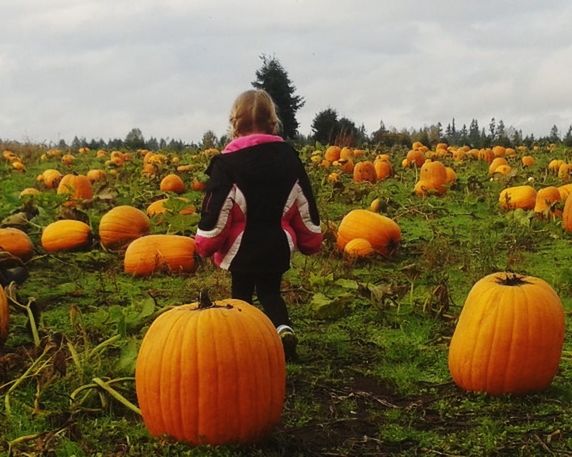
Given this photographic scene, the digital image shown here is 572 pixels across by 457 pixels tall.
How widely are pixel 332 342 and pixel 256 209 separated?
90 centimetres

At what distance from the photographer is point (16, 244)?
661cm

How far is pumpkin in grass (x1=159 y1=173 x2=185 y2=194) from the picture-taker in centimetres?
1106

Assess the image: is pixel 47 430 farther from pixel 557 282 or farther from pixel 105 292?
pixel 557 282

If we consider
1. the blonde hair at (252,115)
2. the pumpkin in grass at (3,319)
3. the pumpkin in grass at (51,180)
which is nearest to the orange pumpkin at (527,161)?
the pumpkin in grass at (51,180)

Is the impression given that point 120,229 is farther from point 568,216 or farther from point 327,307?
point 568,216

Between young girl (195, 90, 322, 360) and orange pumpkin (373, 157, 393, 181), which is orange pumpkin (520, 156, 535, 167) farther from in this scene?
young girl (195, 90, 322, 360)

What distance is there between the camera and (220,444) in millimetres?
3084

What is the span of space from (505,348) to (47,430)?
202 cm

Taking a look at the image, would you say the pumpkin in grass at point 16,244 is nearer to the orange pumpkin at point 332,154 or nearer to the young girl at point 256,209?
the young girl at point 256,209

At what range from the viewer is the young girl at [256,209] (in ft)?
15.0

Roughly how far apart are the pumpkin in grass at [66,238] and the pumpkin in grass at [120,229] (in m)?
0.15

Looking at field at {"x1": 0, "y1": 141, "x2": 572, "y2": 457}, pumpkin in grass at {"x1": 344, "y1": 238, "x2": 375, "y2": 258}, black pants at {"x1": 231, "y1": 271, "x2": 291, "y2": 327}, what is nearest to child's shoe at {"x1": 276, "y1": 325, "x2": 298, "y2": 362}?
field at {"x1": 0, "y1": 141, "x2": 572, "y2": 457}

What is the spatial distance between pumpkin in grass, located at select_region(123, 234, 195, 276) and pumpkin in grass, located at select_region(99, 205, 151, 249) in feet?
2.29

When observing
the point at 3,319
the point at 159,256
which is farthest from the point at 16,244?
the point at 3,319
